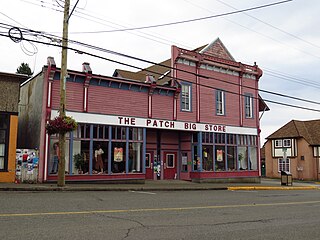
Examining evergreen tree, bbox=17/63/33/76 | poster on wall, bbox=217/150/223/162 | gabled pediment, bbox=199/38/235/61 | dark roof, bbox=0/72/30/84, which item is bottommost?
poster on wall, bbox=217/150/223/162

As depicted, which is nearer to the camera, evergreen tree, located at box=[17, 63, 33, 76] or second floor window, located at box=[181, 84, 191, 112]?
second floor window, located at box=[181, 84, 191, 112]

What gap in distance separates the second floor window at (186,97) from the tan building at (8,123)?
32.9ft

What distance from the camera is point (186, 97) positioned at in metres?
24.7

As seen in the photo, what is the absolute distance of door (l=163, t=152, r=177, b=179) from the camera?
25.5 metres

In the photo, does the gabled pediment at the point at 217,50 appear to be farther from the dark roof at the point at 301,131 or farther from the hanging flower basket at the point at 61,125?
the dark roof at the point at 301,131

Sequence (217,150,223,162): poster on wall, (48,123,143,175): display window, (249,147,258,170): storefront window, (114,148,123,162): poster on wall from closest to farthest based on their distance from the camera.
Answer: (48,123,143,175): display window → (114,148,123,162): poster on wall → (217,150,223,162): poster on wall → (249,147,258,170): storefront window

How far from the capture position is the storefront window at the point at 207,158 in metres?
25.4

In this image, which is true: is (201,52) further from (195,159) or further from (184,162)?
(184,162)

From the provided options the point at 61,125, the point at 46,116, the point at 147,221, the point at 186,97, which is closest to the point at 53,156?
the point at 46,116

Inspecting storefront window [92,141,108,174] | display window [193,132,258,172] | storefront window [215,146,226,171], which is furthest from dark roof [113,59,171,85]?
storefront window [92,141,108,174]

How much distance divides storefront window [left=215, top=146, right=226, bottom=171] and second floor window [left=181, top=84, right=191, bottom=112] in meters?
3.79

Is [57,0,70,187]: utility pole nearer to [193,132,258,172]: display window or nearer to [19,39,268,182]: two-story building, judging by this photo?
[19,39,268,182]: two-story building

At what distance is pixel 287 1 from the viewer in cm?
1631

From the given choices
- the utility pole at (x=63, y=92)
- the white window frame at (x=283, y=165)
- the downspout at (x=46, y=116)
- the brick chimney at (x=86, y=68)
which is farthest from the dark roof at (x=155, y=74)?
the white window frame at (x=283, y=165)
